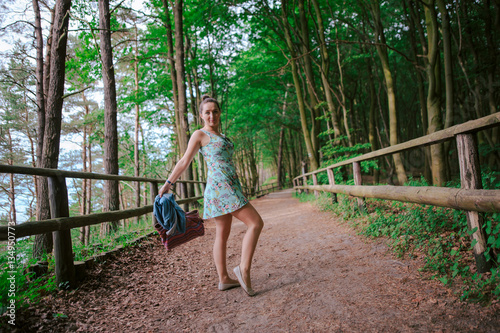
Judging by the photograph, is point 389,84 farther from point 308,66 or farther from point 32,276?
point 32,276

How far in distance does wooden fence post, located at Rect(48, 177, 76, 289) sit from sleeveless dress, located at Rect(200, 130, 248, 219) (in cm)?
159

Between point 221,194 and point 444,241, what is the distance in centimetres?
223

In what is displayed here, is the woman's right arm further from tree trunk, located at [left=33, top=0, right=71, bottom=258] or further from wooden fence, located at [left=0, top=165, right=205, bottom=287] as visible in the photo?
tree trunk, located at [left=33, top=0, right=71, bottom=258]

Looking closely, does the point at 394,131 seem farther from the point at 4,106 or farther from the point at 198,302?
the point at 4,106

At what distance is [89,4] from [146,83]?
722 cm

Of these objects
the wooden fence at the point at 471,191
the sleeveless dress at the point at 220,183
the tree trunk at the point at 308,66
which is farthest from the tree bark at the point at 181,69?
the wooden fence at the point at 471,191

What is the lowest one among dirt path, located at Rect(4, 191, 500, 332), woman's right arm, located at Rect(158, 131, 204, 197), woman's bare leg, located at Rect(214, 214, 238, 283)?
dirt path, located at Rect(4, 191, 500, 332)

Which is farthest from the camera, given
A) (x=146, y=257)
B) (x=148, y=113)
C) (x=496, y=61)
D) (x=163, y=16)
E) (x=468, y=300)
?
Answer: (x=148, y=113)

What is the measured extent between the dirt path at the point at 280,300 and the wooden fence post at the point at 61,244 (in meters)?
0.19

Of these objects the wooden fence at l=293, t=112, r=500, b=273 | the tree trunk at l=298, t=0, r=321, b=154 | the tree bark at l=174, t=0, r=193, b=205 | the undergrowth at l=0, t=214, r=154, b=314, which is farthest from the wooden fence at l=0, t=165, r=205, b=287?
the tree trunk at l=298, t=0, r=321, b=154

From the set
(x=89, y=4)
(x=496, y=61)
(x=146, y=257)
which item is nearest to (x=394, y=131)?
(x=496, y=61)

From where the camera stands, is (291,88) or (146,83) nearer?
(146,83)

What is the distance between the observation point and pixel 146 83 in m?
14.6

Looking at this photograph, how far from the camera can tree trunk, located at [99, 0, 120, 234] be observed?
698 cm
